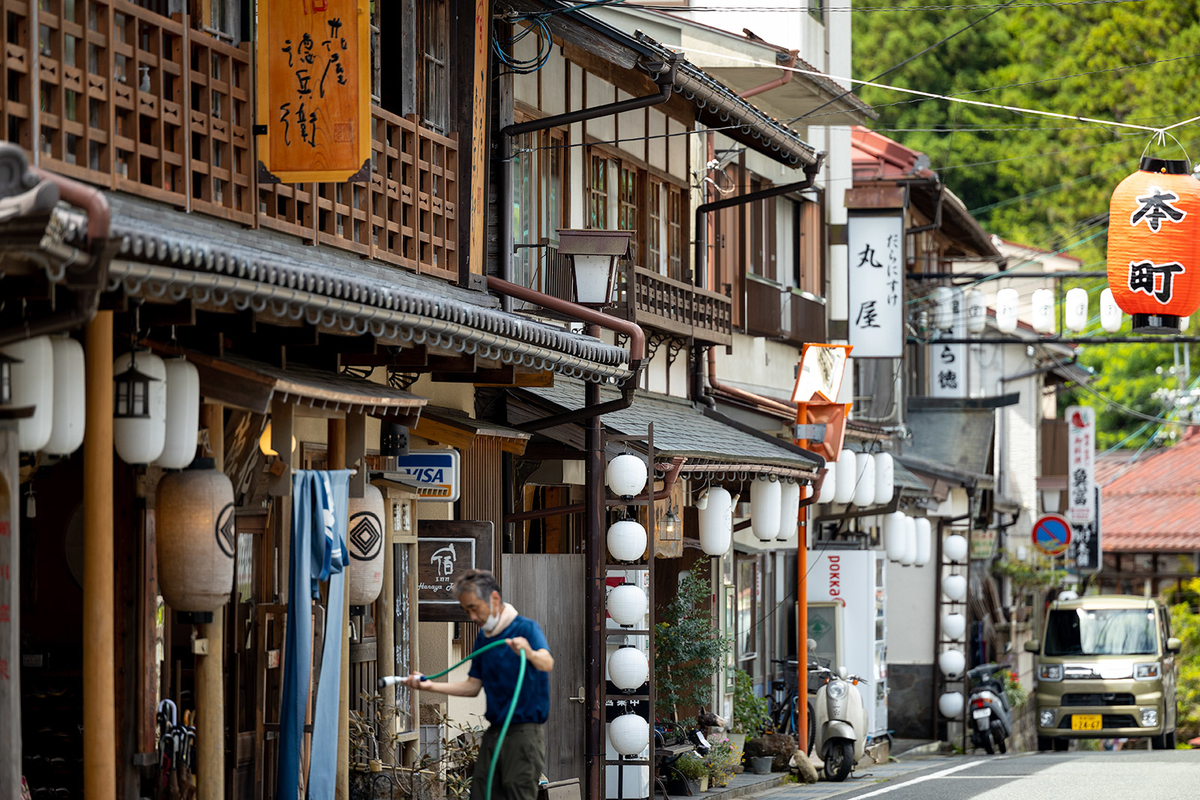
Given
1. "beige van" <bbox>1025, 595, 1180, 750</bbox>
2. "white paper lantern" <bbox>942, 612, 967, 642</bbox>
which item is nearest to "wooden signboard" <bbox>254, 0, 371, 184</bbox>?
"beige van" <bbox>1025, 595, 1180, 750</bbox>

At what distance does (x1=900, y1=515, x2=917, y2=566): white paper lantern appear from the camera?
2708 centimetres

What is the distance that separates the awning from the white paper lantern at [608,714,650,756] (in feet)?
8.46

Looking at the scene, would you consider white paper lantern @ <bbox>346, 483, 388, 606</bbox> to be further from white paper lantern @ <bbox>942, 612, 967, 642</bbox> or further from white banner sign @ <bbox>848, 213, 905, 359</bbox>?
white paper lantern @ <bbox>942, 612, 967, 642</bbox>

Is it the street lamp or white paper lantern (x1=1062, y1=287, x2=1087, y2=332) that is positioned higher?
white paper lantern (x1=1062, y1=287, x2=1087, y2=332)

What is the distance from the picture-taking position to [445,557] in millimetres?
14633

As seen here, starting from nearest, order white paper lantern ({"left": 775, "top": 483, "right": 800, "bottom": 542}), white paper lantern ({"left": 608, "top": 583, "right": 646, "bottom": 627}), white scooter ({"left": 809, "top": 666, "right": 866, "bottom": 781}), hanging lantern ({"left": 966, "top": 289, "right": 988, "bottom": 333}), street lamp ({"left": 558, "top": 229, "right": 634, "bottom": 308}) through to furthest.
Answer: white paper lantern ({"left": 608, "top": 583, "right": 646, "bottom": 627}) < street lamp ({"left": 558, "top": 229, "right": 634, "bottom": 308}) < white paper lantern ({"left": 775, "top": 483, "right": 800, "bottom": 542}) < white scooter ({"left": 809, "top": 666, "right": 866, "bottom": 781}) < hanging lantern ({"left": 966, "top": 289, "right": 988, "bottom": 333})

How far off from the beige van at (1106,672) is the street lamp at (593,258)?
605 inches

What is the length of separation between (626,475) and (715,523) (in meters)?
3.20

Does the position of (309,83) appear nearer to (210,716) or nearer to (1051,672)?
(210,716)

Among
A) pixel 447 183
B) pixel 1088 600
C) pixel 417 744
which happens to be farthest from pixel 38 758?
pixel 1088 600

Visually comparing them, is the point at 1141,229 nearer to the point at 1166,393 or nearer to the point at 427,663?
the point at 427,663

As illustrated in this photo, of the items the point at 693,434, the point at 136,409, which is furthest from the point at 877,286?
the point at 136,409

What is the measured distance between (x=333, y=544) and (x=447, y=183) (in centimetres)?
465

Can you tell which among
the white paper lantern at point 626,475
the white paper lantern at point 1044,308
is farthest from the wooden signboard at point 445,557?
the white paper lantern at point 1044,308
